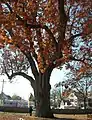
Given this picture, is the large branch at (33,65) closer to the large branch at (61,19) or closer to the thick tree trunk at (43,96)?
the thick tree trunk at (43,96)

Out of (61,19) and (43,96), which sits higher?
(61,19)

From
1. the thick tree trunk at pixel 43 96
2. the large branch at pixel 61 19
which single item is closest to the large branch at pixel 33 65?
the thick tree trunk at pixel 43 96

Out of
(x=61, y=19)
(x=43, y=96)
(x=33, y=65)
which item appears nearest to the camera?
(x=61, y=19)

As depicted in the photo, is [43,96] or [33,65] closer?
[43,96]

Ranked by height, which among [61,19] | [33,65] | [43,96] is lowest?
[43,96]

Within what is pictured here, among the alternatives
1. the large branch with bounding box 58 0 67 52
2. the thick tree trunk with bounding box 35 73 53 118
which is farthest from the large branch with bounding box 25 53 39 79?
the large branch with bounding box 58 0 67 52

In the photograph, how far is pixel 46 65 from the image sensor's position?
3003 centimetres

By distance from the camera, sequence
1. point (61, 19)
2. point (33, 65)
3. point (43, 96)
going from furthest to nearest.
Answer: point (33, 65)
point (43, 96)
point (61, 19)

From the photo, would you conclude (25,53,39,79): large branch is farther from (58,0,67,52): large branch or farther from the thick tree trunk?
(58,0,67,52): large branch

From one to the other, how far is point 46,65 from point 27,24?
26.0 feet

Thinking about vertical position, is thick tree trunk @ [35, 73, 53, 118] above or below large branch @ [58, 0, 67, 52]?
below

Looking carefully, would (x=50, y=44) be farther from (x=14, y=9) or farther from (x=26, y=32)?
(x=14, y=9)

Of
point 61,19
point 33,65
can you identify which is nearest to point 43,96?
point 33,65

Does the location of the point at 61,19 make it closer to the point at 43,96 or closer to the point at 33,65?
the point at 33,65
